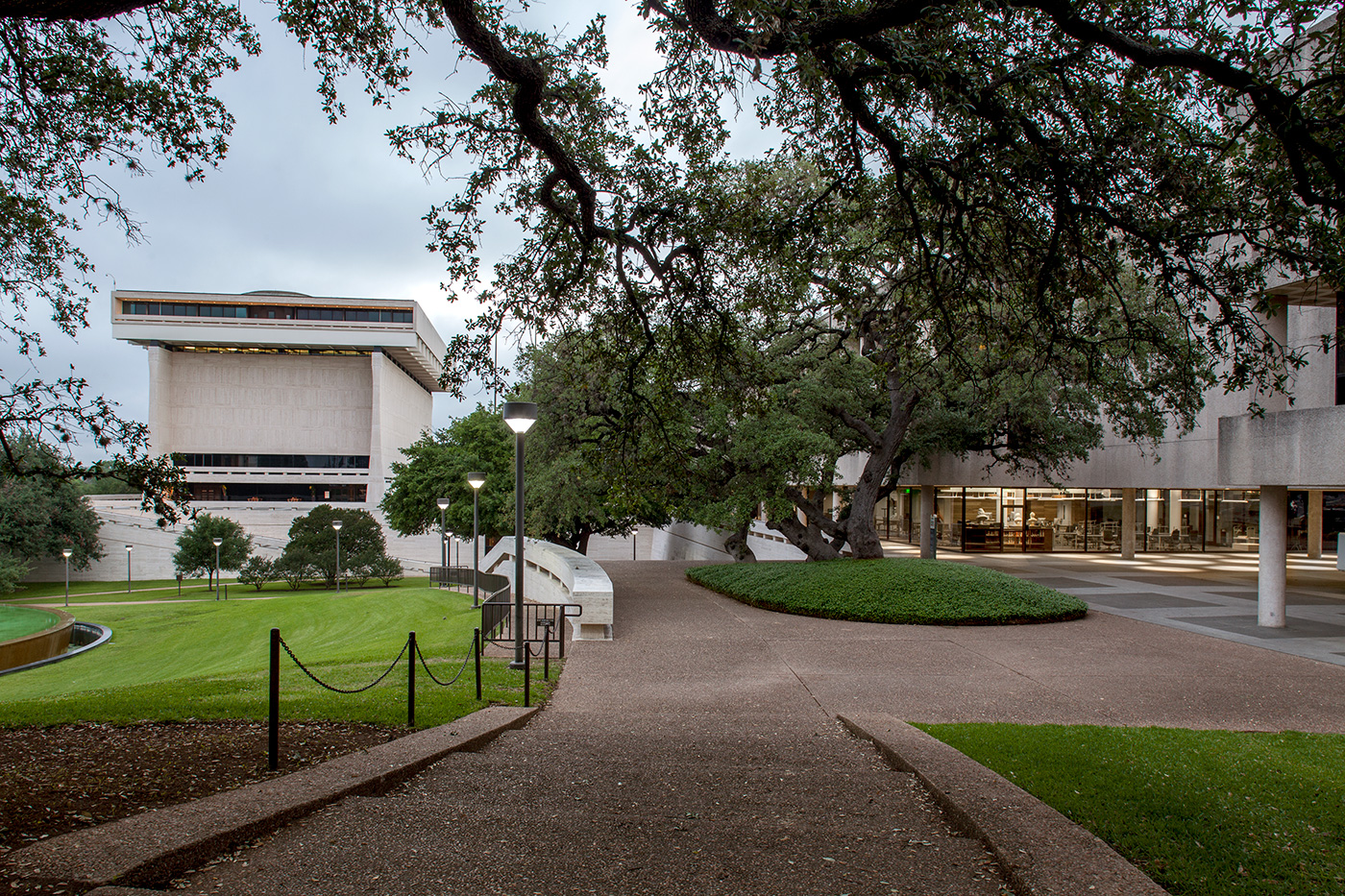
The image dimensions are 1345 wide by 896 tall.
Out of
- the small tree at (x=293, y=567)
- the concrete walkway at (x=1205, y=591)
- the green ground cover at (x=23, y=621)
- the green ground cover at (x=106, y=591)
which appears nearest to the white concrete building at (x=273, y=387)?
the green ground cover at (x=106, y=591)

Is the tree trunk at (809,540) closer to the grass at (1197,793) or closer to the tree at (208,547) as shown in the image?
the grass at (1197,793)

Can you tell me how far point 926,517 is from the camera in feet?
93.8

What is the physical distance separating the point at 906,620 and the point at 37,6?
47.9 feet

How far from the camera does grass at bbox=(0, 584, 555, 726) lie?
24.0ft

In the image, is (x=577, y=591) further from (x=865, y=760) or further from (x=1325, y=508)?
(x=1325, y=508)

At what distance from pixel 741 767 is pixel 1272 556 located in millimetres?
13767

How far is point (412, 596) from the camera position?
30062mm

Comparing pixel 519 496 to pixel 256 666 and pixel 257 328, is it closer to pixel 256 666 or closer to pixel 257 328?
pixel 256 666

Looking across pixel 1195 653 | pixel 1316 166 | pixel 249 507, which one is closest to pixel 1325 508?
pixel 1195 653

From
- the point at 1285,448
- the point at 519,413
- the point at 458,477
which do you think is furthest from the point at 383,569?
the point at 1285,448

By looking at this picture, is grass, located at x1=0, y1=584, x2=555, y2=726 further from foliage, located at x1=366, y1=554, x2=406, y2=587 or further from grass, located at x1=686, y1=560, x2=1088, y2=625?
foliage, located at x1=366, y1=554, x2=406, y2=587

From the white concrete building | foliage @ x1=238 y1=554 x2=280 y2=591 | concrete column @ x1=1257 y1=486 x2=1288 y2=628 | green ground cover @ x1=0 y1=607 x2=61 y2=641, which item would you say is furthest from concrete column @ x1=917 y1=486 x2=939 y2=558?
the white concrete building

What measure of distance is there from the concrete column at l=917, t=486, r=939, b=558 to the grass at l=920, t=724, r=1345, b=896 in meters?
19.1

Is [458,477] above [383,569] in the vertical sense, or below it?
above
